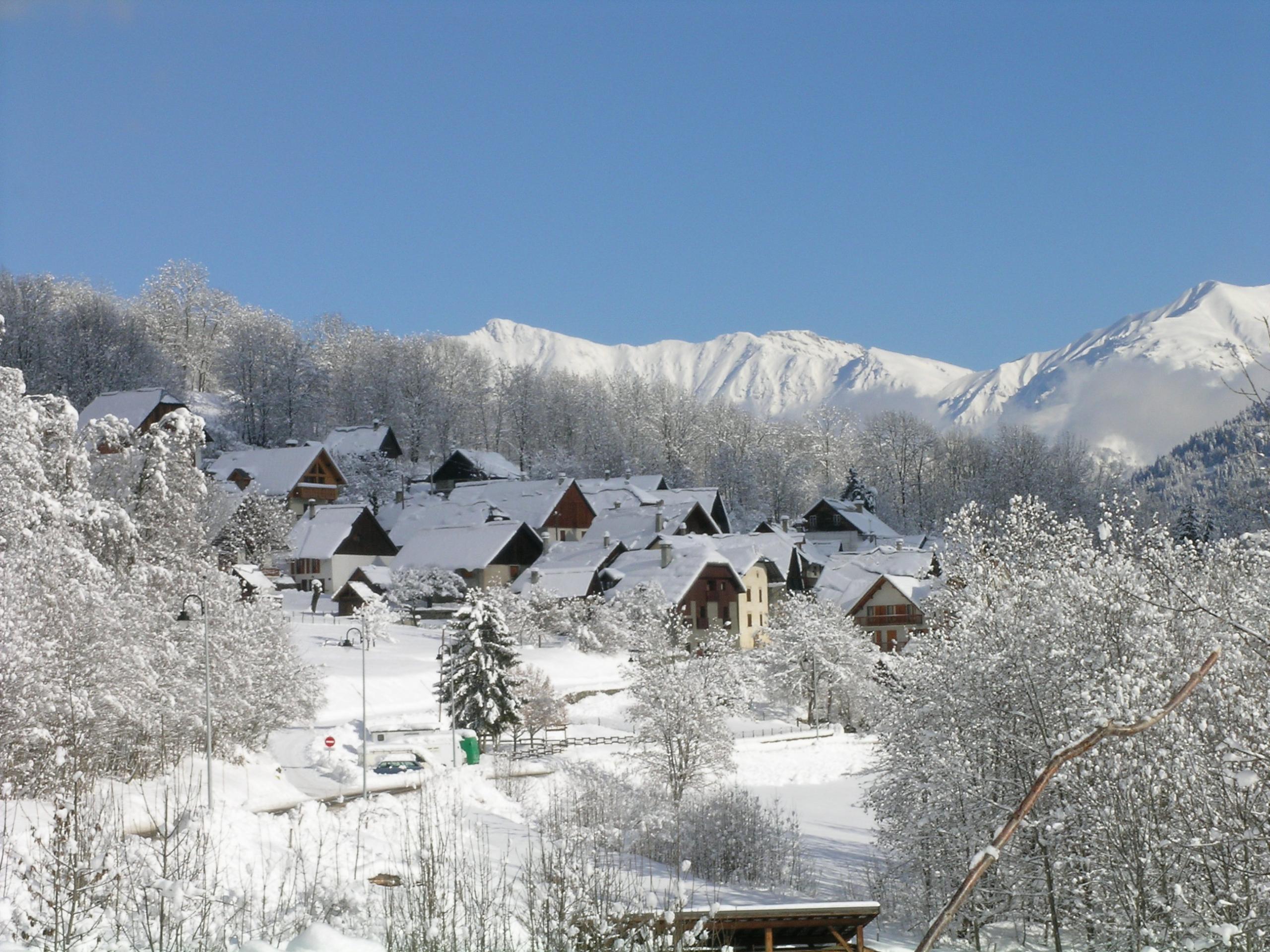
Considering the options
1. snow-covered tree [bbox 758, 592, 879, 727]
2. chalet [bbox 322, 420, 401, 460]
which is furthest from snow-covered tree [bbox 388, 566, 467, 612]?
chalet [bbox 322, 420, 401, 460]

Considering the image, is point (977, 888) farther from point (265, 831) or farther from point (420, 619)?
point (420, 619)

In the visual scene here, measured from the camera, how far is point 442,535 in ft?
232

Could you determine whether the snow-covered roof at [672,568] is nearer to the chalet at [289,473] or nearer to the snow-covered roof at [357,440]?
the chalet at [289,473]

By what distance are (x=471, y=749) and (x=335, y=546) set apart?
35208mm

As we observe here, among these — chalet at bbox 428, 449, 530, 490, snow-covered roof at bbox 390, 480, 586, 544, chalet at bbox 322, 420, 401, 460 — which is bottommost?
snow-covered roof at bbox 390, 480, 586, 544

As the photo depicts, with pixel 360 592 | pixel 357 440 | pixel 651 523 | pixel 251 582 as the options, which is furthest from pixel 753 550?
pixel 357 440

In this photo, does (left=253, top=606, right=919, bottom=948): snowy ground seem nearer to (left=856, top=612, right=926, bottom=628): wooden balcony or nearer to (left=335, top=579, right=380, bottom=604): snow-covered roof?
(left=335, top=579, right=380, bottom=604): snow-covered roof

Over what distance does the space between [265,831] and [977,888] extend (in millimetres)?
12103

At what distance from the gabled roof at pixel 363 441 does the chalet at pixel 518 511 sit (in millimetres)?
12056

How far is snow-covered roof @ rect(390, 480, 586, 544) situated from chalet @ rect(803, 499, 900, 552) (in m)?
29.4

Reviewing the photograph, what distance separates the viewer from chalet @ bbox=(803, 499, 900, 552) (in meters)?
97.1

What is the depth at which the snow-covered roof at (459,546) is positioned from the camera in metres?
67.2

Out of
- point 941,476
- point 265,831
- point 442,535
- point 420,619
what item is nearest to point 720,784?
point 265,831

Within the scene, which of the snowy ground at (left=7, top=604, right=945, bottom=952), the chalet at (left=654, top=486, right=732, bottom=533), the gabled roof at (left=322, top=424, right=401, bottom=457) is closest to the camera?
the snowy ground at (left=7, top=604, right=945, bottom=952)
